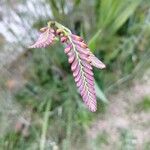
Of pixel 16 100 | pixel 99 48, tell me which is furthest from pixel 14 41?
pixel 99 48

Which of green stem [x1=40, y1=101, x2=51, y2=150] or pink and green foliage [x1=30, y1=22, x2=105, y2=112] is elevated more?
green stem [x1=40, y1=101, x2=51, y2=150]

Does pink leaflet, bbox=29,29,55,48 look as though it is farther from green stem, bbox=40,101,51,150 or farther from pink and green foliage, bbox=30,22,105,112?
green stem, bbox=40,101,51,150

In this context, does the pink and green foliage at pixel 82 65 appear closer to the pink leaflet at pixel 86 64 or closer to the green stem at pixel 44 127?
the pink leaflet at pixel 86 64

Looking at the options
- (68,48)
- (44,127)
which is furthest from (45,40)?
(44,127)

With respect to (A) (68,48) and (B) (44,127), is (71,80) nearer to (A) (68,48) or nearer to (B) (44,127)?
(B) (44,127)

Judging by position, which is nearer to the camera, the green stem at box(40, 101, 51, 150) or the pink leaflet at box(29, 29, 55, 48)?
the pink leaflet at box(29, 29, 55, 48)

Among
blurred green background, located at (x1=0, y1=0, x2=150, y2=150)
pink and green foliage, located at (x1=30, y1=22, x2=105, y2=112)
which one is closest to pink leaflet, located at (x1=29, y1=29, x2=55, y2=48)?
pink and green foliage, located at (x1=30, y1=22, x2=105, y2=112)

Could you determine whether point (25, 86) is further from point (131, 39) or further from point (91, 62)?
point (91, 62)

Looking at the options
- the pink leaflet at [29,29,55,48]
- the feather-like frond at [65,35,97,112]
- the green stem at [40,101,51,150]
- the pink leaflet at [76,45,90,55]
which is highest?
the green stem at [40,101,51,150]
